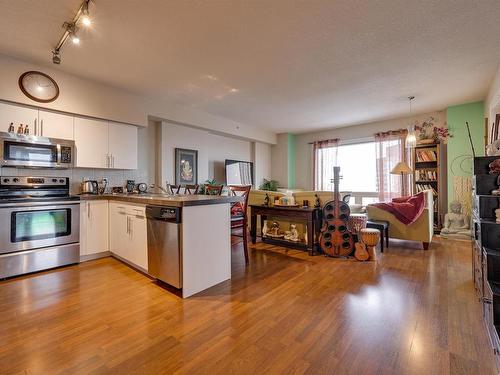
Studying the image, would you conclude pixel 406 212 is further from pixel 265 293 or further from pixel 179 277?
pixel 179 277

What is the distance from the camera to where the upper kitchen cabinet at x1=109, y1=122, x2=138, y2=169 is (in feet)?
12.3

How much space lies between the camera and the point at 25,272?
2.82 metres

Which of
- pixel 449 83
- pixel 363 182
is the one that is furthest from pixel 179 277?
pixel 363 182

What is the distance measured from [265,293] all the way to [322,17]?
260 centimetres

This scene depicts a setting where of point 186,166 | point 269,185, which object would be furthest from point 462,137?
point 186,166

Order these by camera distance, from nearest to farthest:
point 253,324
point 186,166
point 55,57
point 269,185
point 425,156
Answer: point 253,324, point 55,57, point 186,166, point 425,156, point 269,185

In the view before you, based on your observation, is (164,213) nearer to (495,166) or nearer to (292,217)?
(292,217)

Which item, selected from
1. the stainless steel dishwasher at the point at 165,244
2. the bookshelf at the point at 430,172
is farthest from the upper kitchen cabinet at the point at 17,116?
the bookshelf at the point at 430,172

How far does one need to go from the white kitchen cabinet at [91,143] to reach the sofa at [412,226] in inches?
169

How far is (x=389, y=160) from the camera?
5824mm

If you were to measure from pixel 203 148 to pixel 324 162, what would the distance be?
3.42 m

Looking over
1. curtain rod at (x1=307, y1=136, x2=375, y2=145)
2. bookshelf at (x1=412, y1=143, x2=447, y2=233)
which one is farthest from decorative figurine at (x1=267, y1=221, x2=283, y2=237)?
curtain rod at (x1=307, y1=136, x2=375, y2=145)

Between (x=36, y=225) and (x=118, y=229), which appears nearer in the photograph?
(x=36, y=225)

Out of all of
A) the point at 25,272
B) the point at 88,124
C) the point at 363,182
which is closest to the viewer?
the point at 25,272
